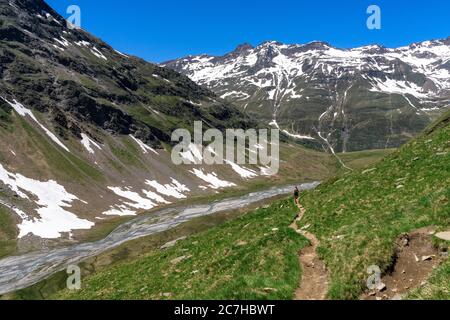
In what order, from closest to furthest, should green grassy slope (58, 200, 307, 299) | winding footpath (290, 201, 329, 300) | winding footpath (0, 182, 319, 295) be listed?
winding footpath (290, 201, 329, 300) → green grassy slope (58, 200, 307, 299) → winding footpath (0, 182, 319, 295)

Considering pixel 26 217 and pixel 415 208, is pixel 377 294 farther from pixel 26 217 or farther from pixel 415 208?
pixel 26 217

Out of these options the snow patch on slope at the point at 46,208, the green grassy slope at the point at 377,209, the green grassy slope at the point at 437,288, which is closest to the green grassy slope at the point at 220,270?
the green grassy slope at the point at 377,209

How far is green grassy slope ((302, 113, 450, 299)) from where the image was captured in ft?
61.4

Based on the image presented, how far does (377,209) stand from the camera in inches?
974

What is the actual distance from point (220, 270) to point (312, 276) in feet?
15.1

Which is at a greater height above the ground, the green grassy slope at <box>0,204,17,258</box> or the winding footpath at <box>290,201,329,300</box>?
the winding footpath at <box>290,201,329,300</box>

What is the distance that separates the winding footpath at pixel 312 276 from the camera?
18.2 meters

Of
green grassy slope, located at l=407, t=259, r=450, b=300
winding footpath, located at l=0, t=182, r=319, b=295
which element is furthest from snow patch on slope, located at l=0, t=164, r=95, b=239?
green grassy slope, located at l=407, t=259, r=450, b=300

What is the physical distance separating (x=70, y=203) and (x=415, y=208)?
16498 centimetres

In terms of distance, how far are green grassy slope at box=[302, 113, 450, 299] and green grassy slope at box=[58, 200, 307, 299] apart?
76.6 inches

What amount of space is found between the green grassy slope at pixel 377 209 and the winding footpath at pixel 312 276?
0.47 m

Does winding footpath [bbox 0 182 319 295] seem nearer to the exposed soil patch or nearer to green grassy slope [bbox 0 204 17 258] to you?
green grassy slope [bbox 0 204 17 258]
